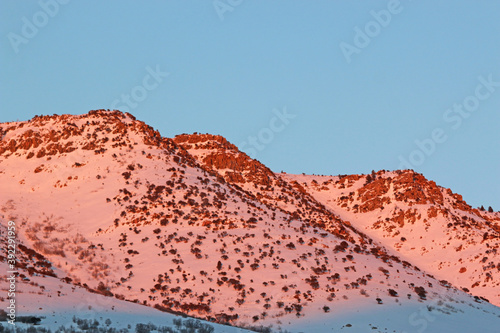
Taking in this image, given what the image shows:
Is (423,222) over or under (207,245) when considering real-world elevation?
over

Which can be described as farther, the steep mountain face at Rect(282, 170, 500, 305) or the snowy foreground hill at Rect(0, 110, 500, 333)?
the steep mountain face at Rect(282, 170, 500, 305)

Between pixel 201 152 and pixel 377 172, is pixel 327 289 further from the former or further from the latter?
pixel 377 172

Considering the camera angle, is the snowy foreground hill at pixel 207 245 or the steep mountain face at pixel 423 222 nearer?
the snowy foreground hill at pixel 207 245

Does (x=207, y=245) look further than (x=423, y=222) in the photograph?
No

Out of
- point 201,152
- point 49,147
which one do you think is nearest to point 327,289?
point 49,147
